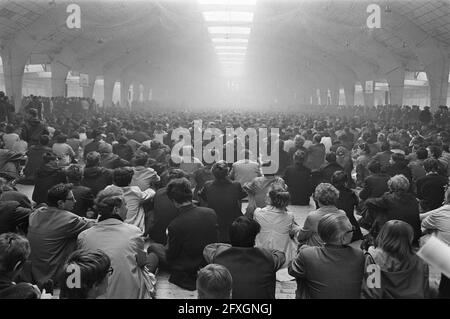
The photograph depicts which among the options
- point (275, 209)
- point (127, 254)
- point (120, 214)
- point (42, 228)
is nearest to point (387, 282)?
point (275, 209)

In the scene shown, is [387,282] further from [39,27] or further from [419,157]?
[39,27]

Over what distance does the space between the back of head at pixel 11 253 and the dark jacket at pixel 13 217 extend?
1.60 m

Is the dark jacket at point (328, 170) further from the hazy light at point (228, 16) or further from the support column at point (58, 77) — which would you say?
the support column at point (58, 77)

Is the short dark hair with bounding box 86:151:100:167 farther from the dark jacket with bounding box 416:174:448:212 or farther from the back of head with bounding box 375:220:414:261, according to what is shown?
the dark jacket with bounding box 416:174:448:212

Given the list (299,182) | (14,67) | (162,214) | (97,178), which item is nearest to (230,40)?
(14,67)

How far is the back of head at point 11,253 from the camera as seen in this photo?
3480mm

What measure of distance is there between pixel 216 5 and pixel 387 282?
25924mm

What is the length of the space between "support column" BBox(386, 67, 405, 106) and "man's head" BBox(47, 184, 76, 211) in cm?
3309

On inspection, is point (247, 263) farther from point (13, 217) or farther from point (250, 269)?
point (13, 217)

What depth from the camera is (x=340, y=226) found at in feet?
13.3

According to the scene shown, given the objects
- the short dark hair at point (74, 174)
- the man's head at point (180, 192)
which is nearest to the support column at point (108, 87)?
the short dark hair at point (74, 174)

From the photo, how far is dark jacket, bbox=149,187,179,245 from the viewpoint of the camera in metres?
6.61

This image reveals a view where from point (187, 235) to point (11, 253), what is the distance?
2204 mm

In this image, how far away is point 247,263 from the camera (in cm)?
417
